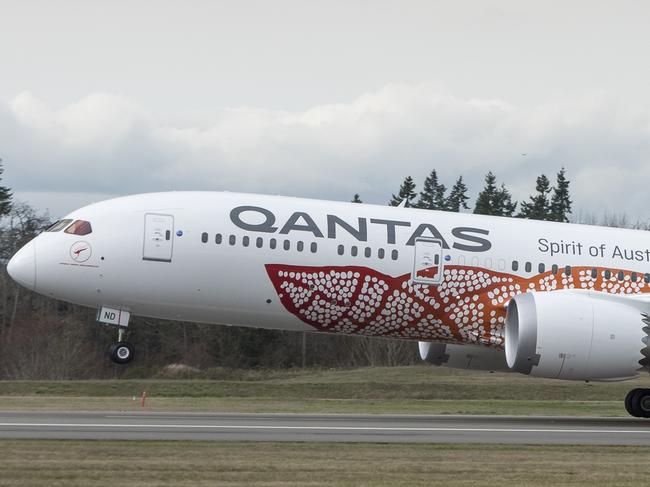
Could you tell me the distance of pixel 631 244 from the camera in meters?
29.5

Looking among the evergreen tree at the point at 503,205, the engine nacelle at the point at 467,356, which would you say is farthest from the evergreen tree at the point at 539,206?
the engine nacelle at the point at 467,356

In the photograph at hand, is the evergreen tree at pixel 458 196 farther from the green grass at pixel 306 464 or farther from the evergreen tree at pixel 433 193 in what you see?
the green grass at pixel 306 464

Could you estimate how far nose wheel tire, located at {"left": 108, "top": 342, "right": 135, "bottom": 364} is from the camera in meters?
26.1

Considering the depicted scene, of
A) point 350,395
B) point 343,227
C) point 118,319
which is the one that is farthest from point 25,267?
point 350,395

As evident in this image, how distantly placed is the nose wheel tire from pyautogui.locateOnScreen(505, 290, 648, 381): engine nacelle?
864cm

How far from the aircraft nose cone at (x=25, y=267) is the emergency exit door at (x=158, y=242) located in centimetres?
252

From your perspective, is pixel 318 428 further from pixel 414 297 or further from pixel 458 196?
pixel 458 196

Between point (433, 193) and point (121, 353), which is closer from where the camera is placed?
point (121, 353)

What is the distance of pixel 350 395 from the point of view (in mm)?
39562

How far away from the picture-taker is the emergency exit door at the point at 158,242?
26.2 m

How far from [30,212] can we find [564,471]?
7660cm

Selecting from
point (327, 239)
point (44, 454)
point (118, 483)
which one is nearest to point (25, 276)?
point (327, 239)

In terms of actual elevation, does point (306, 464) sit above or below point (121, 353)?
below

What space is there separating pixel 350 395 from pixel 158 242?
15.0 meters
